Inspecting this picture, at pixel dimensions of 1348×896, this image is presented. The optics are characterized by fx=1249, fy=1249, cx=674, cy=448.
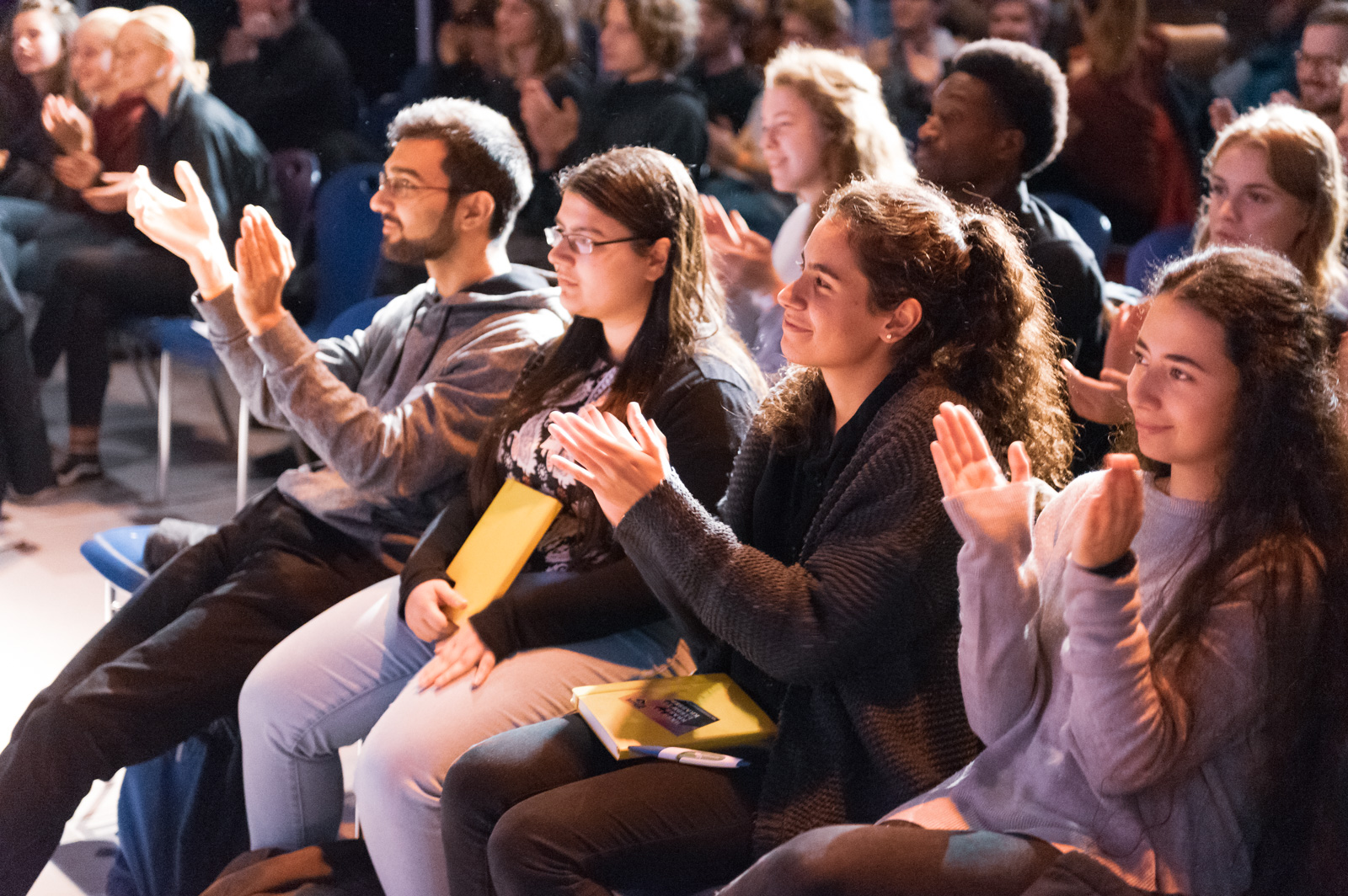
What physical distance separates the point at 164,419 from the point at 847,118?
5.98 feet

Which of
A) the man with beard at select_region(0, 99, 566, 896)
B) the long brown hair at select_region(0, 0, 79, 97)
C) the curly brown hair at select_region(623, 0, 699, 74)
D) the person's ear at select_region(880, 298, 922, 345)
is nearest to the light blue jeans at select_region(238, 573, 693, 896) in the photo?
the man with beard at select_region(0, 99, 566, 896)

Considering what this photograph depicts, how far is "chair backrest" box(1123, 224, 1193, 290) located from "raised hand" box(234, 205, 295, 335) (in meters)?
1.70

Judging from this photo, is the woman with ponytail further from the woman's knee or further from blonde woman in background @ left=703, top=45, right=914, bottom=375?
blonde woman in background @ left=703, top=45, right=914, bottom=375

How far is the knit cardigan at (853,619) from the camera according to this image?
4.26ft

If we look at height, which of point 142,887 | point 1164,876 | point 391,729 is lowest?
point 142,887

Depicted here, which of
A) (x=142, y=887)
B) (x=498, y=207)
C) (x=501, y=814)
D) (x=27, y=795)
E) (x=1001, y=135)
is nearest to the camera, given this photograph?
(x=501, y=814)

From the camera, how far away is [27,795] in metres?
1.75

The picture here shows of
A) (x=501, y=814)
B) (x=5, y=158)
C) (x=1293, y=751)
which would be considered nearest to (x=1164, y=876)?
(x=1293, y=751)

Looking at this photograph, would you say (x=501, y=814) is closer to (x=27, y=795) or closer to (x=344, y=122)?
(x=27, y=795)

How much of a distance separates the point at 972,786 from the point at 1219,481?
1.26 ft

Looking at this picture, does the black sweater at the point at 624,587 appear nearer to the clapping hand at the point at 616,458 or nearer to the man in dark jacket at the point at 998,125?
the clapping hand at the point at 616,458

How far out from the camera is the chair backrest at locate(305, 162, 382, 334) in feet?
9.52

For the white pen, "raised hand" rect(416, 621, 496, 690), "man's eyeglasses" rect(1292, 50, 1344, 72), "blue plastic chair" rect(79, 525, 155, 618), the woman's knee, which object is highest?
"man's eyeglasses" rect(1292, 50, 1344, 72)

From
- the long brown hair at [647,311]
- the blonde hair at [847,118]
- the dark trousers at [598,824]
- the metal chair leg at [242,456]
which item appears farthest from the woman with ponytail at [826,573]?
the metal chair leg at [242,456]
